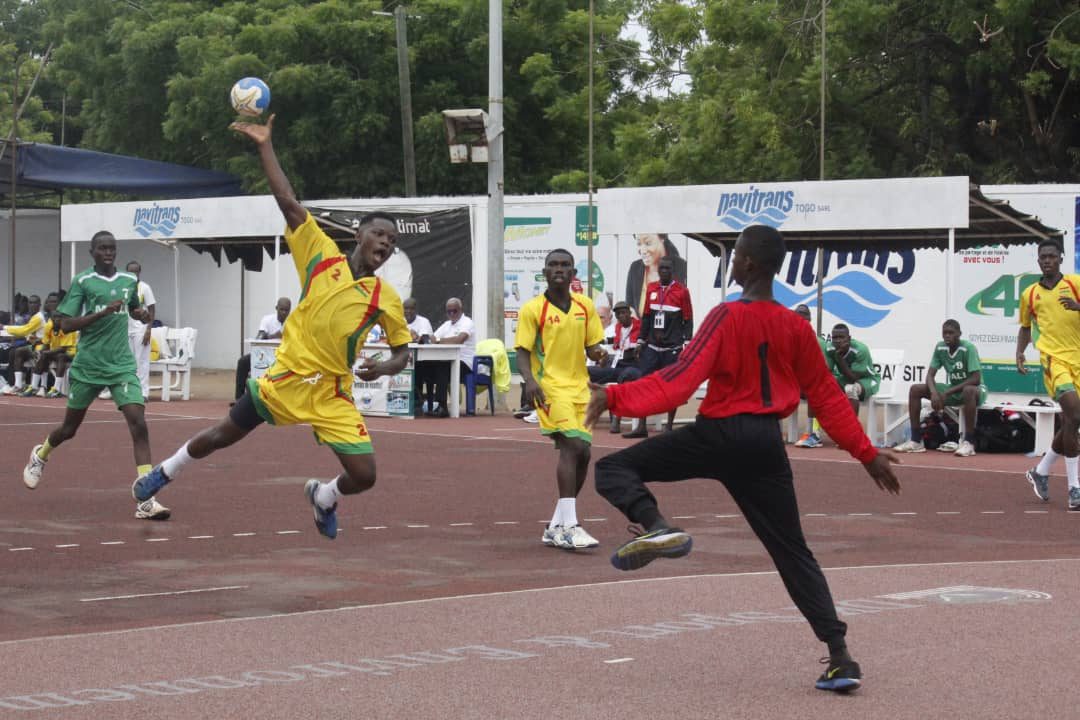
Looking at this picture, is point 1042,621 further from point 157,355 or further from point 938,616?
point 157,355

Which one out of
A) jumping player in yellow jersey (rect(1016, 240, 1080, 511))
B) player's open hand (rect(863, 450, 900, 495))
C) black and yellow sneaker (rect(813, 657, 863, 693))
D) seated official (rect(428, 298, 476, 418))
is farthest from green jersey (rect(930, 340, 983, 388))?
black and yellow sneaker (rect(813, 657, 863, 693))

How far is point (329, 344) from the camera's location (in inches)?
369

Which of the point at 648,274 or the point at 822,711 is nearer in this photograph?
the point at 822,711

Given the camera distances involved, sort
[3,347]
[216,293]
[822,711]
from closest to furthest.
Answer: [822,711], [3,347], [216,293]

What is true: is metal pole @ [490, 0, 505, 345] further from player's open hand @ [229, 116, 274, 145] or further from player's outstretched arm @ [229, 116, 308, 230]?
player's open hand @ [229, 116, 274, 145]

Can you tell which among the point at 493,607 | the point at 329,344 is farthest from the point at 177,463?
the point at 493,607

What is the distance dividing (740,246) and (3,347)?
25.5 m

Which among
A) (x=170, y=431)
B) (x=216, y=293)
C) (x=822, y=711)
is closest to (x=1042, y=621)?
(x=822, y=711)

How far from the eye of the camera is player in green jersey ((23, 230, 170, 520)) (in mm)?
12141

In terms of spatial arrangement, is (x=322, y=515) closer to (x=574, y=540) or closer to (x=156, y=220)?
(x=574, y=540)

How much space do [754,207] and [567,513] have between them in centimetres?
1034

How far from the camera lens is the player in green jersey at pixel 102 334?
39.8ft

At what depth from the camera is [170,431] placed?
67.9 feet

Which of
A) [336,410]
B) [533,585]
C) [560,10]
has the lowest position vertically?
[533,585]
